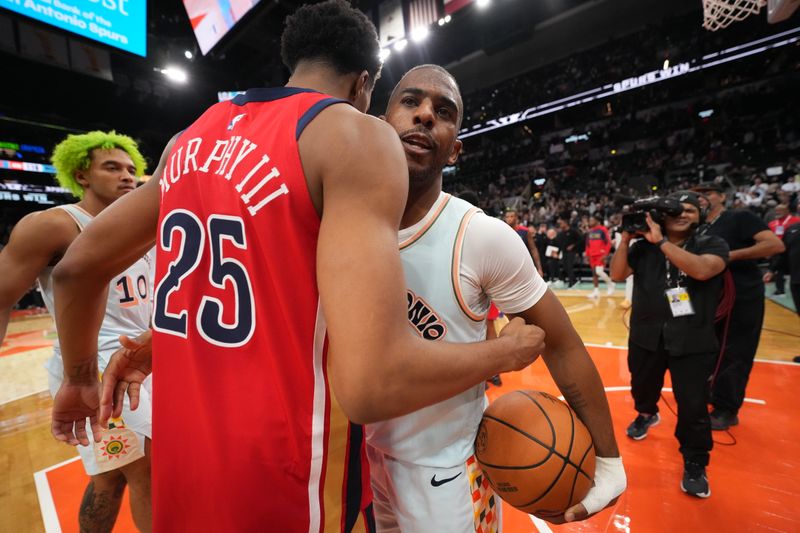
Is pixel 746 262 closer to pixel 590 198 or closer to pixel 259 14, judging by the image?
pixel 259 14

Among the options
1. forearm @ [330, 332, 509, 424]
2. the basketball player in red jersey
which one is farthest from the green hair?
forearm @ [330, 332, 509, 424]

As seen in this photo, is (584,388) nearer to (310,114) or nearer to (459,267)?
(459,267)

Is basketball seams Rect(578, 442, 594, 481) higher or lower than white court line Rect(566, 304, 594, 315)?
higher

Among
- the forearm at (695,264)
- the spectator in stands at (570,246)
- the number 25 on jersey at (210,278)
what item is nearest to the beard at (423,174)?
the number 25 on jersey at (210,278)

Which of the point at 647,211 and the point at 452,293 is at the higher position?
the point at 647,211

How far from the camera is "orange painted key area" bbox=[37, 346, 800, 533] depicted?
222 centimetres

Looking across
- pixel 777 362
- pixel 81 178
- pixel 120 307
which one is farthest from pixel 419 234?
pixel 777 362

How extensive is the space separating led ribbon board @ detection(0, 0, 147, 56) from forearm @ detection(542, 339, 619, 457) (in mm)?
7260

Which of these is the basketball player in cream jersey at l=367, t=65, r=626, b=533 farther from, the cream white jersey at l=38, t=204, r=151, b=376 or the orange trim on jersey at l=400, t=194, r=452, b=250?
the cream white jersey at l=38, t=204, r=151, b=376

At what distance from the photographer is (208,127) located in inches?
37.4

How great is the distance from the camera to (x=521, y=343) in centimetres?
104

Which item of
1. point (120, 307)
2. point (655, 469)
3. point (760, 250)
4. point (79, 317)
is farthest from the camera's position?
point (760, 250)

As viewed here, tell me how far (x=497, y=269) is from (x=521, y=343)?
28 cm

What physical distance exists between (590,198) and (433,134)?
19968 millimetres
